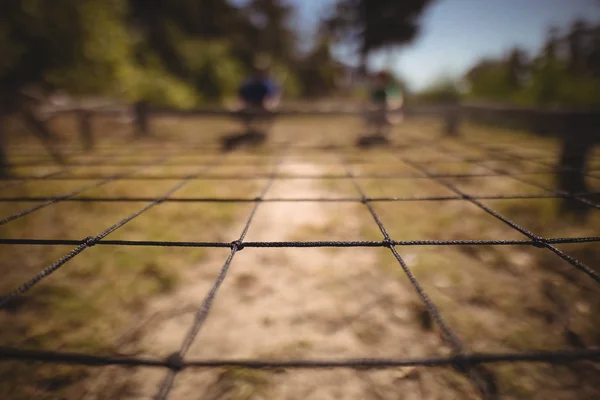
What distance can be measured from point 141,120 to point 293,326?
6.02m

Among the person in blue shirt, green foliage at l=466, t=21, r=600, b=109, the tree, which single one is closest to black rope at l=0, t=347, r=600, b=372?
the person in blue shirt

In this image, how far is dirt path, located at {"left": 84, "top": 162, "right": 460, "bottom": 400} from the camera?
3.92 feet

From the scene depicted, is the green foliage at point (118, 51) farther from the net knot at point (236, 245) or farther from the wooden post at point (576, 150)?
the wooden post at point (576, 150)

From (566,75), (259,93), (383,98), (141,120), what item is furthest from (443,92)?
(141,120)

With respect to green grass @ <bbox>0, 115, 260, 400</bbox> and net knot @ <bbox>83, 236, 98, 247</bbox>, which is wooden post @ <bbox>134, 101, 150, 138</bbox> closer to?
green grass @ <bbox>0, 115, 260, 400</bbox>

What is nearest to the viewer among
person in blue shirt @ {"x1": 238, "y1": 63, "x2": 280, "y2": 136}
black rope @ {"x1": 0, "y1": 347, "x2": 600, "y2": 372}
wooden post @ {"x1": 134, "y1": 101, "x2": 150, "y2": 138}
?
black rope @ {"x1": 0, "y1": 347, "x2": 600, "y2": 372}

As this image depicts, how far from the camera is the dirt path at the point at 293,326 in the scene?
1.19m

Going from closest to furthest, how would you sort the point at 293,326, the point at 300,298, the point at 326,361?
the point at 326,361
the point at 293,326
the point at 300,298

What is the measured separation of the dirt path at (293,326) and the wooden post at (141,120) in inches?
167

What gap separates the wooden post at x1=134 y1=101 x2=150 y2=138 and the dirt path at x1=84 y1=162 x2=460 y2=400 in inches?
167

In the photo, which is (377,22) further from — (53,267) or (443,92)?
(53,267)

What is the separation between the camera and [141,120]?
603 cm

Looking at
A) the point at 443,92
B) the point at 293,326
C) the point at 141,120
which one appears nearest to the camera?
the point at 293,326

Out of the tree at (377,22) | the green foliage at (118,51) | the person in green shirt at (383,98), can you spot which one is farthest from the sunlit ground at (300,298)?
the tree at (377,22)
